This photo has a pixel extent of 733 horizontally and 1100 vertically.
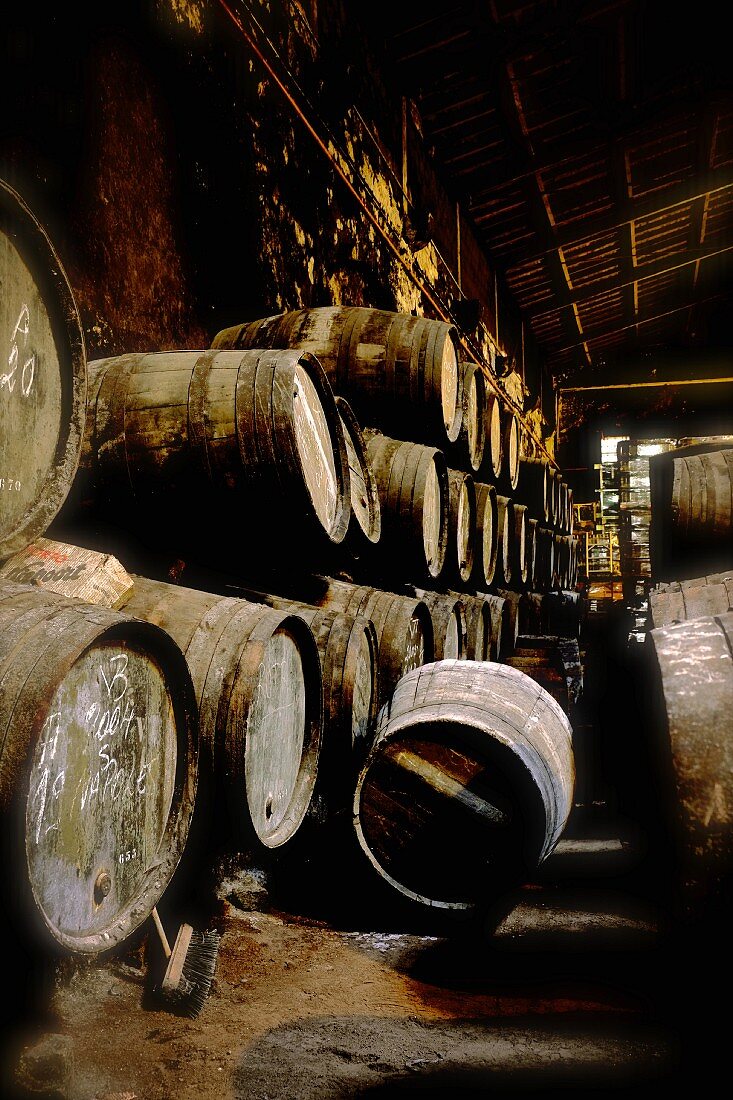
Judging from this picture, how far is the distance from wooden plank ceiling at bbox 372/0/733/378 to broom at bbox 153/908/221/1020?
763 centimetres

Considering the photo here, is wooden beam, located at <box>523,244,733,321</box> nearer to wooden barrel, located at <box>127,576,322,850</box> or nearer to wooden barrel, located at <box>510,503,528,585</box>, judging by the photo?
wooden barrel, located at <box>510,503,528,585</box>

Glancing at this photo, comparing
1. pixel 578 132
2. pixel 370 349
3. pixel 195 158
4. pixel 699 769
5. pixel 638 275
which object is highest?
pixel 638 275

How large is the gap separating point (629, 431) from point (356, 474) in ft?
63.8

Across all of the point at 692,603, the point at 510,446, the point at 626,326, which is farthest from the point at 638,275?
the point at 692,603

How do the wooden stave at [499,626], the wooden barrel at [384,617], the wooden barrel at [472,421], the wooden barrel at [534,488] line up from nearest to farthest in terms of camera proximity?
the wooden barrel at [384,617] → the wooden barrel at [472,421] → the wooden stave at [499,626] → the wooden barrel at [534,488]

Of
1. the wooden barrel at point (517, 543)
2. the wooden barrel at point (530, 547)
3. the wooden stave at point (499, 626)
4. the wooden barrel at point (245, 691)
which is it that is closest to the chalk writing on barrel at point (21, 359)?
the wooden barrel at point (245, 691)

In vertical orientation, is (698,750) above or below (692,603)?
below

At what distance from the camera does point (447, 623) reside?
458cm

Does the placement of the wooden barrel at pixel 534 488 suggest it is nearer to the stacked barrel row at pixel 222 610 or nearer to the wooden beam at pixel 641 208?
the wooden beam at pixel 641 208

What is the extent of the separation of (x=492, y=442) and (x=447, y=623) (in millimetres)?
2732

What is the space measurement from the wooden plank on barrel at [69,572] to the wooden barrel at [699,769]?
4.83 ft

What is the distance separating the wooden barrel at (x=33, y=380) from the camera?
1.62 metres

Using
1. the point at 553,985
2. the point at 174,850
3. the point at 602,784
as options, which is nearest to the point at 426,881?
the point at 553,985

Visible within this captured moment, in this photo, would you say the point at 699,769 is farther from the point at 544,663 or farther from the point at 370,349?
the point at 544,663
